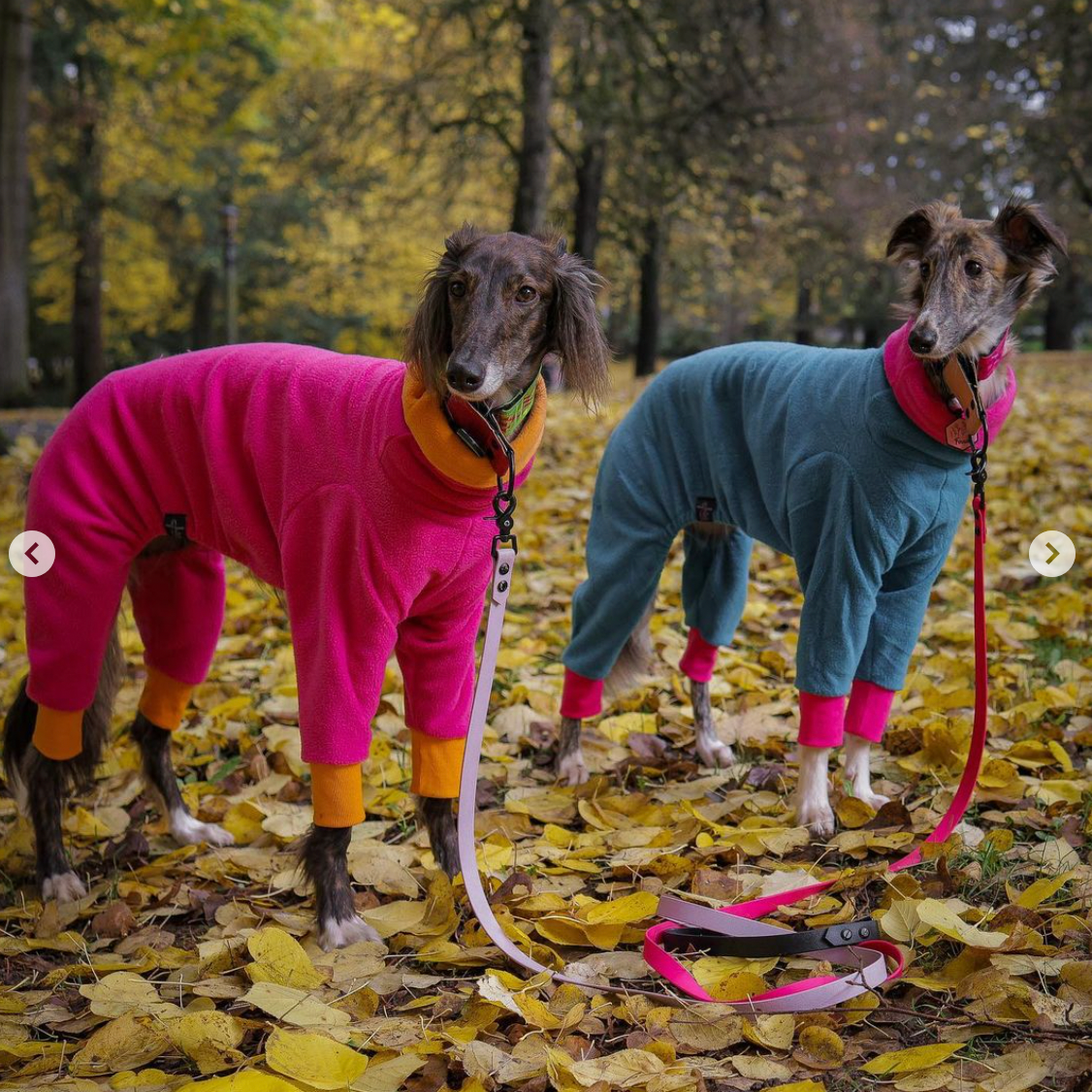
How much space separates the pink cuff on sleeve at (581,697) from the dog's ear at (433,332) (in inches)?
62.9

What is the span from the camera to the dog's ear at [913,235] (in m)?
3.11

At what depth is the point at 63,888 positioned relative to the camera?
3.24m

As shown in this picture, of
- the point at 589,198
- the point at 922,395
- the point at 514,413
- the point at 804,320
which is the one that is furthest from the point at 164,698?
the point at 804,320

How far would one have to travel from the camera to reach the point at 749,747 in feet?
13.0

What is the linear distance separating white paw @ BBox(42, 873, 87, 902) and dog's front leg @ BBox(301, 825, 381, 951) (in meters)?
0.86

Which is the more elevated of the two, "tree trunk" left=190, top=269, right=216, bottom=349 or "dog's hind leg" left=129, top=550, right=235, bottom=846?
"tree trunk" left=190, top=269, right=216, bottom=349

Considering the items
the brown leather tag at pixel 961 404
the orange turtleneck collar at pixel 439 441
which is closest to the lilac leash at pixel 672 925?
the orange turtleneck collar at pixel 439 441

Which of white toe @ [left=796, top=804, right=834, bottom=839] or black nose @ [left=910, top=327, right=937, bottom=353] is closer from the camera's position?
black nose @ [left=910, top=327, right=937, bottom=353]

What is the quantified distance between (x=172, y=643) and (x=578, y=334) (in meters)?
1.90

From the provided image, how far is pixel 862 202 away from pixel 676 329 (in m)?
20.6

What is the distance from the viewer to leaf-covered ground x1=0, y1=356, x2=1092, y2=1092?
2.13 metres

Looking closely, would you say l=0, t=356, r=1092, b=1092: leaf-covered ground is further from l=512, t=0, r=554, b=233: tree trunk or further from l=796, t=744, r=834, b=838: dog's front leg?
Answer: l=512, t=0, r=554, b=233: tree trunk

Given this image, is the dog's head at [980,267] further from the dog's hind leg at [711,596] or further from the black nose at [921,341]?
the dog's hind leg at [711,596]

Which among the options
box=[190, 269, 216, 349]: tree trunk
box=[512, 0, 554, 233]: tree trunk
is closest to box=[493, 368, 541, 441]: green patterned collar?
box=[512, 0, 554, 233]: tree trunk
